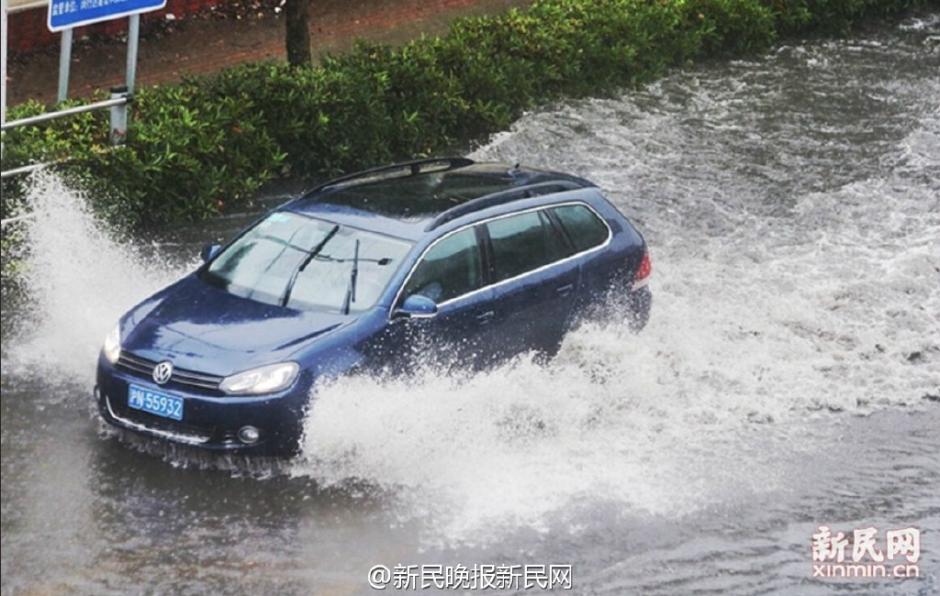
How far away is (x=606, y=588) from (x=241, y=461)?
2552 mm

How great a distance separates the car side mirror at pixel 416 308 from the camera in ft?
36.7

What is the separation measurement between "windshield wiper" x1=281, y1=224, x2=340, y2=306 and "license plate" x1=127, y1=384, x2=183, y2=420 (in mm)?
1148

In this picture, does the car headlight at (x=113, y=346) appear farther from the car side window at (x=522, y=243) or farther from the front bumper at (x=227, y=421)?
the car side window at (x=522, y=243)

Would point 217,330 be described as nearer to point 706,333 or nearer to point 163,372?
point 163,372

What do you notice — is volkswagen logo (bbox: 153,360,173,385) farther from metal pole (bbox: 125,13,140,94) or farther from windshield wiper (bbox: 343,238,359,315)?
metal pole (bbox: 125,13,140,94)

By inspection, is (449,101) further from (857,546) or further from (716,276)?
(857,546)

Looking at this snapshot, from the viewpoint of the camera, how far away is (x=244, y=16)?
68.5 feet

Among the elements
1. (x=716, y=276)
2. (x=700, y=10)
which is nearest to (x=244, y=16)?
(x=700, y=10)

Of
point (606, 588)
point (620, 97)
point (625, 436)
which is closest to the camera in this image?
point (606, 588)

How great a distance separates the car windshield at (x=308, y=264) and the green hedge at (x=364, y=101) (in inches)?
114

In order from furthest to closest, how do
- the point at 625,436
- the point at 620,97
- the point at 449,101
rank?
the point at 620,97 → the point at 449,101 → the point at 625,436

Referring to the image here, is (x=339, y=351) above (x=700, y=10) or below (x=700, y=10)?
above

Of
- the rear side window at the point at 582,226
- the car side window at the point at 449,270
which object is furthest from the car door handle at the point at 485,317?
the rear side window at the point at 582,226

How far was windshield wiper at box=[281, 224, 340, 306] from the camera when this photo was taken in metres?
11.4
